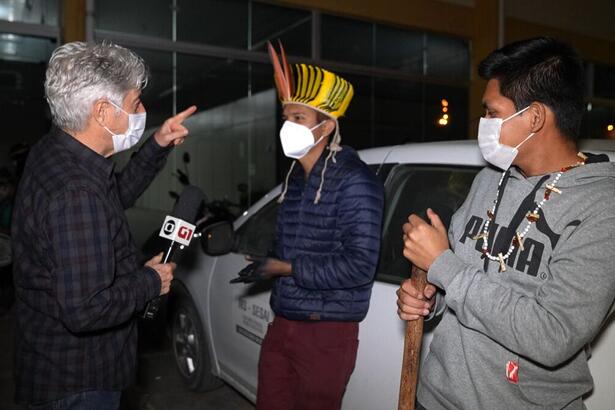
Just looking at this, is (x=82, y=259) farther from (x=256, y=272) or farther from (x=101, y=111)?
(x=256, y=272)

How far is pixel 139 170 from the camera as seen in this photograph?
2549 mm

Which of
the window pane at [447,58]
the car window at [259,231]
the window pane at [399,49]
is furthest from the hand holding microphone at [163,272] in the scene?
the window pane at [447,58]

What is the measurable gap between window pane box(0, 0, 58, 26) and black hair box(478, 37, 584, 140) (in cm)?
718

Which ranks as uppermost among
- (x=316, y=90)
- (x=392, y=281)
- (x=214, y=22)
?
(x=214, y=22)

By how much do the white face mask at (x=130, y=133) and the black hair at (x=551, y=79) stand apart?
4.30 feet

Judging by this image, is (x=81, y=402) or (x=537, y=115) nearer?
(x=537, y=115)

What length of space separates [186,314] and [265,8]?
589 centimetres

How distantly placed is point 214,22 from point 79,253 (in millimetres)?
7428

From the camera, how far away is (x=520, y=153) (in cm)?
164

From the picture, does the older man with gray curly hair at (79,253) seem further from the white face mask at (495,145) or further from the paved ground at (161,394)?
the paved ground at (161,394)

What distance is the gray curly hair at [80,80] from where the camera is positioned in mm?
1860

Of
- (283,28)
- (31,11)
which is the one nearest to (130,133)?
(31,11)

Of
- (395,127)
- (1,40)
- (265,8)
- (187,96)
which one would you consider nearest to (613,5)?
(395,127)

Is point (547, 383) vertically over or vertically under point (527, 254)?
under
